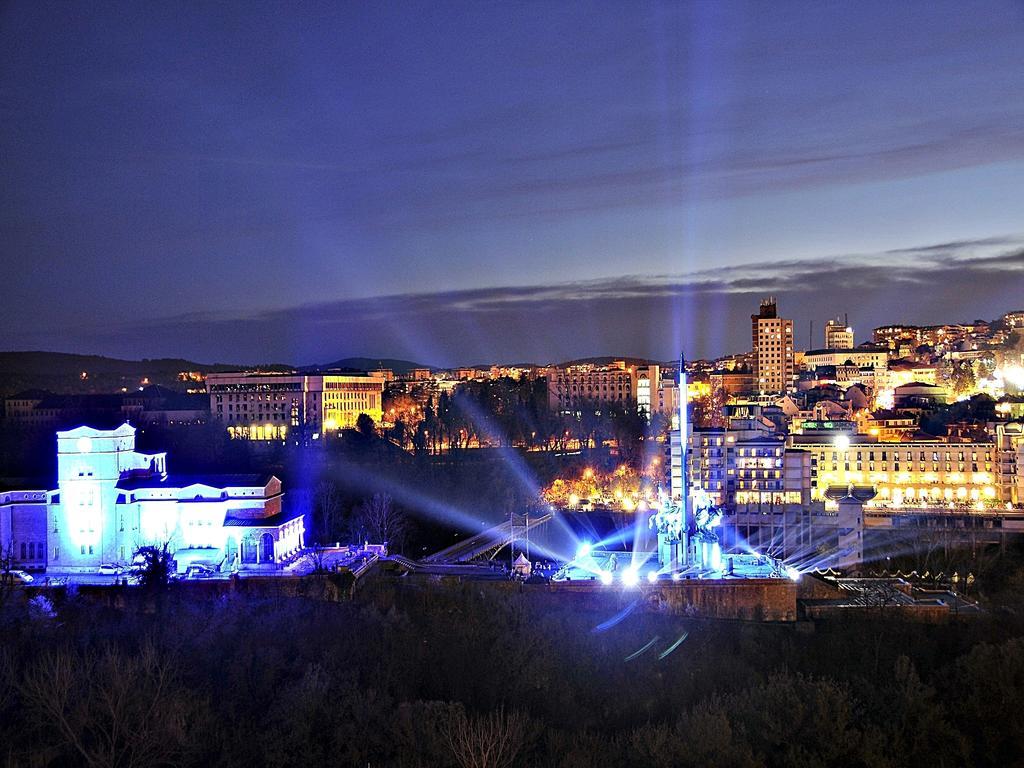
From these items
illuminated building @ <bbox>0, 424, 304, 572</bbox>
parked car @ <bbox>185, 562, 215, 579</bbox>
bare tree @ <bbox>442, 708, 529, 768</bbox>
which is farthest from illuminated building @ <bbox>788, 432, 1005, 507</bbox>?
bare tree @ <bbox>442, 708, 529, 768</bbox>

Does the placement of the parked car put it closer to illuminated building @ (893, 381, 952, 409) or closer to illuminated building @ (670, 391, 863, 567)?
illuminated building @ (670, 391, 863, 567)

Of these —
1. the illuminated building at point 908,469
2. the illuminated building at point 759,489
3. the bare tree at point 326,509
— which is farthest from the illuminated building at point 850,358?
the bare tree at point 326,509

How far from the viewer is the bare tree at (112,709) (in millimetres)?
10484

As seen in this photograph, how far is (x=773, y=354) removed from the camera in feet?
210

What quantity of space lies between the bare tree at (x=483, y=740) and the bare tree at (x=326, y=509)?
1294cm

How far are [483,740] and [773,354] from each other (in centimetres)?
5694

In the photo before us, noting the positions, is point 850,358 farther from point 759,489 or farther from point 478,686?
point 478,686

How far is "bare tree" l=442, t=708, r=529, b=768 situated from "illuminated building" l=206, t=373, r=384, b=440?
37469 mm

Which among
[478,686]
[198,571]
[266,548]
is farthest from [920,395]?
[478,686]

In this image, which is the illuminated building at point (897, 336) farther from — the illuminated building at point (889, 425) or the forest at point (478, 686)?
the forest at point (478, 686)

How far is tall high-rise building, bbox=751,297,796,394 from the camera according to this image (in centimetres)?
6359

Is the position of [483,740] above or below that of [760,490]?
below

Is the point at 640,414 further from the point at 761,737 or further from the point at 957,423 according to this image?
the point at 761,737

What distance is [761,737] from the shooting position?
1139cm
